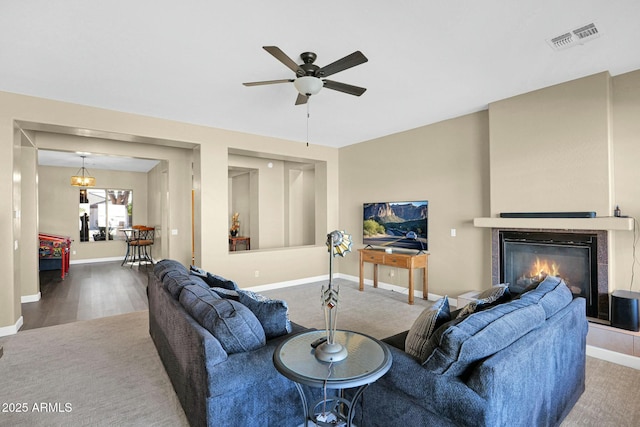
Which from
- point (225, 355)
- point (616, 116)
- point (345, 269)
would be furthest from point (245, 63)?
point (345, 269)

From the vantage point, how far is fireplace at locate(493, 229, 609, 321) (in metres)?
3.20

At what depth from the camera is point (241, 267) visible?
538cm

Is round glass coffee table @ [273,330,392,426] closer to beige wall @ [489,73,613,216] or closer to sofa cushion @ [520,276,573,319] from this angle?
sofa cushion @ [520,276,573,319]

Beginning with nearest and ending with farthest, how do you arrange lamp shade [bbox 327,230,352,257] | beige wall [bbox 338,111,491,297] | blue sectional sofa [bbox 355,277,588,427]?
blue sectional sofa [bbox 355,277,588,427]
lamp shade [bbox 327,230,352,257]
beige wall [bbox 338,111,491,297]

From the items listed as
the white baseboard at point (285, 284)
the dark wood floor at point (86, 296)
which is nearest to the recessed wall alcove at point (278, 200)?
the white baseboard at point (285, 284)

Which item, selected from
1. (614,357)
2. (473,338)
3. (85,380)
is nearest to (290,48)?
(473,338)

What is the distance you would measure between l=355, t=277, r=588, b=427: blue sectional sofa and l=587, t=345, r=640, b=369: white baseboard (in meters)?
1.50

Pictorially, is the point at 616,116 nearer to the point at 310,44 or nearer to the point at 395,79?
the point at 395,79

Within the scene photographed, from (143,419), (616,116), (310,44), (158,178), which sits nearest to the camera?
(143,419)

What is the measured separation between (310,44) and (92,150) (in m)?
4.70

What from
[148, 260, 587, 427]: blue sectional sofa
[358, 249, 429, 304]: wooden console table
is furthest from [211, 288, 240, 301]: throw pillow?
[358, 249, 429, 304]: wooden console table

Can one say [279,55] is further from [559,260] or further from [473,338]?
[559,260]

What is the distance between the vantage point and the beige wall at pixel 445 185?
4383 mm

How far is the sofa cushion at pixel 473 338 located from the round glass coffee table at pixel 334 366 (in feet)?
0.82
